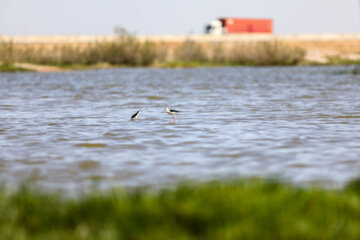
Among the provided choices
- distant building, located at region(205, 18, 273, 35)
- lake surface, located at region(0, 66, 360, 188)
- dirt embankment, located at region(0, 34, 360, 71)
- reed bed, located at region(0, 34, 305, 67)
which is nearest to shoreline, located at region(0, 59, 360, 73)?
reed bed, located at region(0, 34, 305, 67)

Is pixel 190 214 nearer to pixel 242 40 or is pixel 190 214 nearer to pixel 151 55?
pixel 151 55

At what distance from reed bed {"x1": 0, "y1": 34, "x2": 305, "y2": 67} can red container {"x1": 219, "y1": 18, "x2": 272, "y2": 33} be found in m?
43.7

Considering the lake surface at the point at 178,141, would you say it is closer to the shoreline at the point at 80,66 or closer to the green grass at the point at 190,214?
the green grass at the point at 190,214

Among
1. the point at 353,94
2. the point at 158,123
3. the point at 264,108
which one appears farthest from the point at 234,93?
the point at 158,123

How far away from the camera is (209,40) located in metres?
95.9

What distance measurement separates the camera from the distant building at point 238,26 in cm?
10538

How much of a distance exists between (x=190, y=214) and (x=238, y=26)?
105252 mm

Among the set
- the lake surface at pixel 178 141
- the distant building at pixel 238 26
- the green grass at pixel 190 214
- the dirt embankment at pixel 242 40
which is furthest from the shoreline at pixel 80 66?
the green grass at pixel 190 214

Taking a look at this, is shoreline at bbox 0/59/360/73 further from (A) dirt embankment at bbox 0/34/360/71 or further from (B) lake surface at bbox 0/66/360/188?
(B) lake surface at bbox 0/66/360/188

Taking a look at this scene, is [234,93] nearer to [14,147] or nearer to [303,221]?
[14,147]

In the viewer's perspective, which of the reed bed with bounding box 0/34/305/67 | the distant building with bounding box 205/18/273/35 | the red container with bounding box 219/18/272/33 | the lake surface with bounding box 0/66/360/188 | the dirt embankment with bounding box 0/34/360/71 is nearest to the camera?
the lake surface with bounding box 0/66/360/188

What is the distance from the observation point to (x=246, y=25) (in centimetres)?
11075

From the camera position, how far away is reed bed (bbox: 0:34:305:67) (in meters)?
59.3

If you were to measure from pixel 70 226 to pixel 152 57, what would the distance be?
56.4 meters
